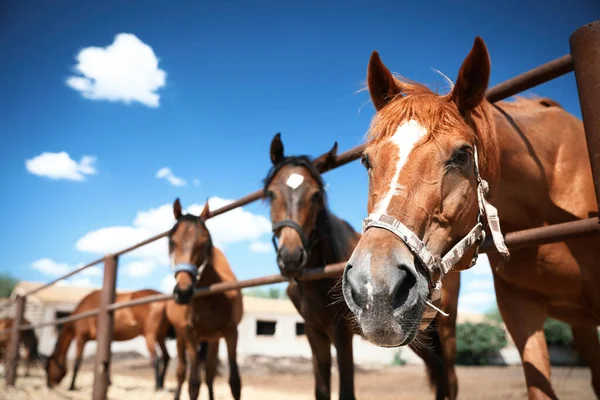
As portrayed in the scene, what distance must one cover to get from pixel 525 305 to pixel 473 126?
104 centimetres

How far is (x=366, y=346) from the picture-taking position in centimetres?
2477

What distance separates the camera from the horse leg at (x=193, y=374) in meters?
4.83

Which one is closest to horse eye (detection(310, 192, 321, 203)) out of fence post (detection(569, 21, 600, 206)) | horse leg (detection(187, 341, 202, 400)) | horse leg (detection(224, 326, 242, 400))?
fence post (detection(569, 21, 600, 206))

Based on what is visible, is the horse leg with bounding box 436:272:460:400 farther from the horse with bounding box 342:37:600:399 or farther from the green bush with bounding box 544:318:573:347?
the green bush with bounding box 544:318:573:347

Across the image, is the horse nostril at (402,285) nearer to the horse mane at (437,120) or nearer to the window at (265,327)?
the horse mane at (437,120)

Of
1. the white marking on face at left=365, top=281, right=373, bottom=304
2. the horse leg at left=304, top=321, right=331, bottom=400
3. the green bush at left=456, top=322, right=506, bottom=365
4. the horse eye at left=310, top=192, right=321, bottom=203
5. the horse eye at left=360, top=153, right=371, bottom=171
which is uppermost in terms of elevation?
the horse eye at left=310, top=192, right=321, bottom=203

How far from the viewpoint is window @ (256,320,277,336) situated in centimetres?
2588

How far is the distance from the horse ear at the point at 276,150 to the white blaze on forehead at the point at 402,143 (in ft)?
7.89

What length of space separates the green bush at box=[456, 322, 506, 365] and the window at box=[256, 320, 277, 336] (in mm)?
10743

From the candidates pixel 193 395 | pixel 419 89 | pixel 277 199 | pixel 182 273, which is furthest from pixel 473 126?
pixel 193 395

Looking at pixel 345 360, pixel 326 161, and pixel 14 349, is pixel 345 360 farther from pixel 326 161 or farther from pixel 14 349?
pixel 14 349

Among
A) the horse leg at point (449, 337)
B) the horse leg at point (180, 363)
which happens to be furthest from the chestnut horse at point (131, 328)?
the horse leg at point (449, 337)

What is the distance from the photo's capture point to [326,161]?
3613 millimetres

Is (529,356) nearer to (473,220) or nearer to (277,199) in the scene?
(473,220)
